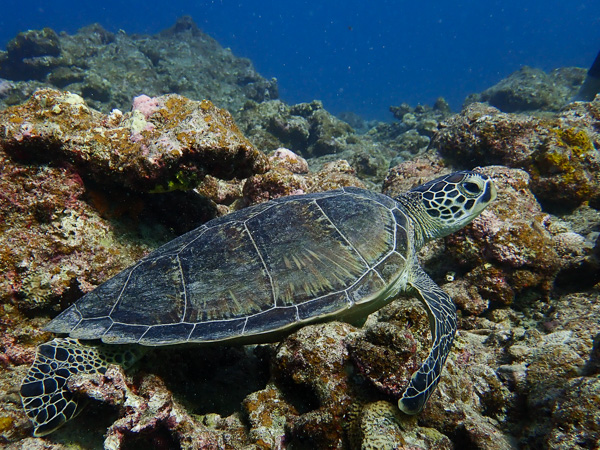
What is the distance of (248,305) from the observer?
2646 mm

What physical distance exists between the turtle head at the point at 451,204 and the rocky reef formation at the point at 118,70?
13800mm

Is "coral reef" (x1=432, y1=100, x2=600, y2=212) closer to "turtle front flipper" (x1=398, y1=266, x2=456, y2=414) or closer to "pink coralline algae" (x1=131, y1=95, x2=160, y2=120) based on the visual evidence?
"turtle front flipper" (x1=398, y1=266, x2=456, y2=414)

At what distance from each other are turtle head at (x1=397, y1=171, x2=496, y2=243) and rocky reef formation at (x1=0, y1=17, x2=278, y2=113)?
13.8 m

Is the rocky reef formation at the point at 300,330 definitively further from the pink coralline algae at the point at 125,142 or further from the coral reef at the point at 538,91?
the coral reef at the point at 538,91

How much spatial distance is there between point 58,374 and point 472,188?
4.57 m

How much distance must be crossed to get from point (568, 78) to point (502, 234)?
64.8 ft

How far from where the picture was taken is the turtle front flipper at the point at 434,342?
1.87 metres

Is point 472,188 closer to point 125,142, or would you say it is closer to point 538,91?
point 125,142

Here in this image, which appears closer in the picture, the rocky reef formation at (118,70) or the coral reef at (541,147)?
the coral reef at (541,147)

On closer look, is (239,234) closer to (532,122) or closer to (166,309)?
(166,309)

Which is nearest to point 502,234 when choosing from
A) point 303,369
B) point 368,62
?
point 303,369

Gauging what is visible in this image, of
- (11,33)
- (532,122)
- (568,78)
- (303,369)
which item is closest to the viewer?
(303,369)

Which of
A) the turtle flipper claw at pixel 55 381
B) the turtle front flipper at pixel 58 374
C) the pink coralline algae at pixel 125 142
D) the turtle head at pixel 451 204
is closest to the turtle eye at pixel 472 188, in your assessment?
the turtle head at pixel 451 204

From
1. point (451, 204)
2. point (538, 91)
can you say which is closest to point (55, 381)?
point (451, 204)
